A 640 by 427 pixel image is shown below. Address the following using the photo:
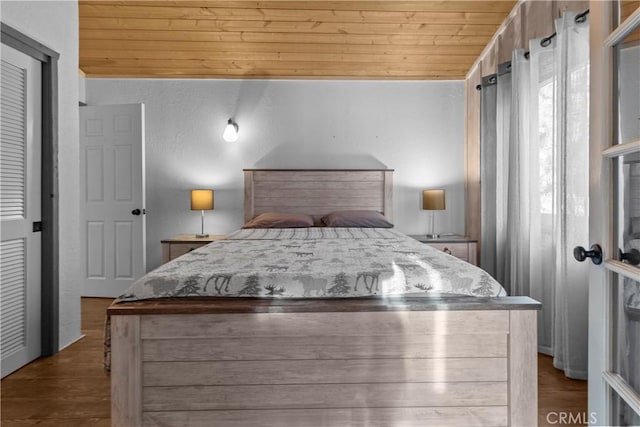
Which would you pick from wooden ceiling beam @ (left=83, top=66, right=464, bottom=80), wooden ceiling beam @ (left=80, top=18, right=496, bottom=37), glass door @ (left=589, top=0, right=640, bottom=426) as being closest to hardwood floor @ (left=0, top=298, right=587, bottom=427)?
glass door @ (left=589, top=0, right=640, bottom=426)

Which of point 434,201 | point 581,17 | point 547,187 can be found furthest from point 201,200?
point 581,17

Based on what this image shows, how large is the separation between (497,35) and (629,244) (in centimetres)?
290

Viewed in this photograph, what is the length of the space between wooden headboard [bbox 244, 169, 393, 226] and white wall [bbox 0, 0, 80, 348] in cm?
150

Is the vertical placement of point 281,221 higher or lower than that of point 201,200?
lower

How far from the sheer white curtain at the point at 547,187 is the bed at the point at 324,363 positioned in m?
0.96

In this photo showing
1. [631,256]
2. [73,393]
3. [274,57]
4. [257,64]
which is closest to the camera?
[631,256]

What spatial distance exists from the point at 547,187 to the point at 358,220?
1.45 m

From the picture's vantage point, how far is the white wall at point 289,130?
13.3 ft

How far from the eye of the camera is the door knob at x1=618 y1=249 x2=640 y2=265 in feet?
3.21

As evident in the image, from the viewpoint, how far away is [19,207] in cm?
236

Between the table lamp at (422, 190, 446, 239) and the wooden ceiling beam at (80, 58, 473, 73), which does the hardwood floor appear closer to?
the table lamp at (422, 190, 446, 239)

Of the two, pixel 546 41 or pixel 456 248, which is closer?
pixel 546 41

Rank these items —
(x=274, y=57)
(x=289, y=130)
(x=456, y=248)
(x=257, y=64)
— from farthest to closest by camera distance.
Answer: (x=289, y=130) → (x=257, y=64) → (x=274, y=57) → (x=456, y=248)

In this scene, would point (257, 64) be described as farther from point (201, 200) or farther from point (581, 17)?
point (581, 17)
